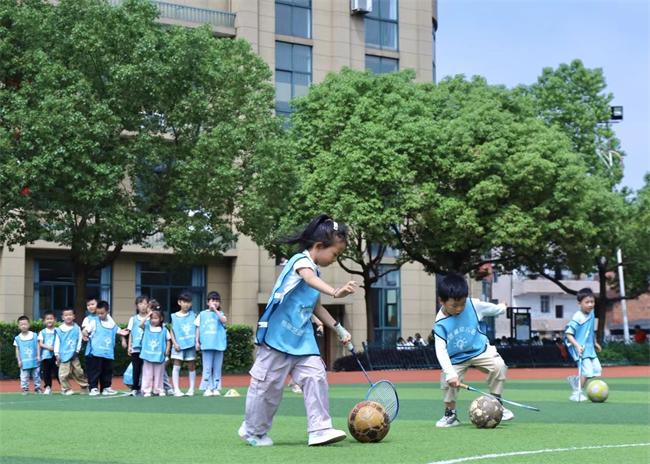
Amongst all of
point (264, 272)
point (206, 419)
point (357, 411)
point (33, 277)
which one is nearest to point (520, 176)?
point (264, 272)

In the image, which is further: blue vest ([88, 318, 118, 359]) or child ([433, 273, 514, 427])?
blue vest ([88, 318, 118, 359])

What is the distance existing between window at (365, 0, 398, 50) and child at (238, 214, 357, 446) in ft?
136

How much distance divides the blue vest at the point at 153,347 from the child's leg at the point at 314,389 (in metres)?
12.4

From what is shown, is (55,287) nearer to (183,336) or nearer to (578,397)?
(183,336)

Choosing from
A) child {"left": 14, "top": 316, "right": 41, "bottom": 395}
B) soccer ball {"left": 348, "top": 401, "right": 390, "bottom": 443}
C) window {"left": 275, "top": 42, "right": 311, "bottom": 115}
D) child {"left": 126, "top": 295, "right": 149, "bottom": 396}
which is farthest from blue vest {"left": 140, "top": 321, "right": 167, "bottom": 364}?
window {"left": 275, "top": 42, "right": 311, "bottom": 115}

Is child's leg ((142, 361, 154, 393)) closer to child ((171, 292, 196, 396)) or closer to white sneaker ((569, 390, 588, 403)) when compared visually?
child ((171, 292, 196, 396))

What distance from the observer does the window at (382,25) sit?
50.7 metres

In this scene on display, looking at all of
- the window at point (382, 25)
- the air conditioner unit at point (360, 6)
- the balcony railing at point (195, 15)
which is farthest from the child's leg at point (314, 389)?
the window at point (382, 25)

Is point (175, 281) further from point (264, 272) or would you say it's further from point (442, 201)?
point (442, 201)

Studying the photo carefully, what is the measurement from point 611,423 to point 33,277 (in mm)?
33020

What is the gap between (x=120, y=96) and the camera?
28.7m

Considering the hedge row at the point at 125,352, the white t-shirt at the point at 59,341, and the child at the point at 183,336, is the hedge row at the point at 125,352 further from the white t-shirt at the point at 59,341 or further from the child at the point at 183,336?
the child at the point at 183,336

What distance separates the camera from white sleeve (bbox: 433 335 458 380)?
11230mm

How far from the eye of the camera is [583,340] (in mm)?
18719
